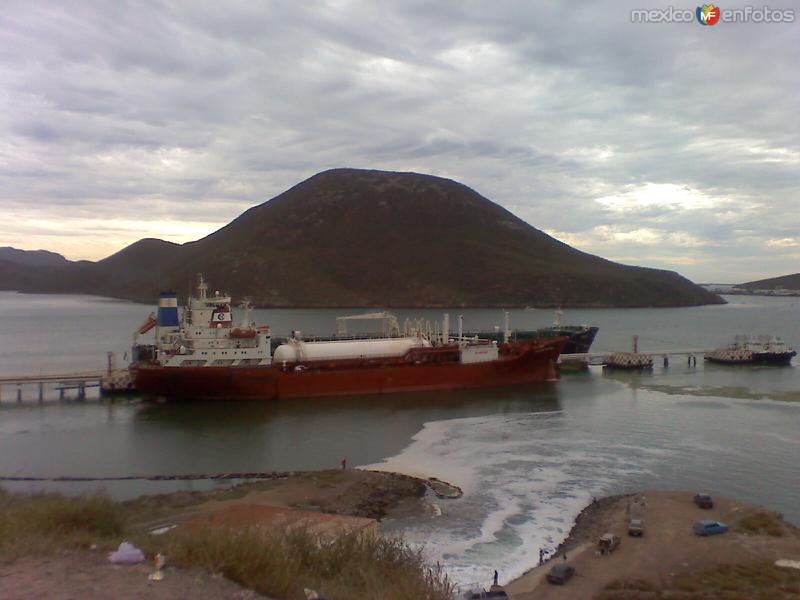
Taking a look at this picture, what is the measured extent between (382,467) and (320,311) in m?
75.7

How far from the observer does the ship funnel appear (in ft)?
98.5

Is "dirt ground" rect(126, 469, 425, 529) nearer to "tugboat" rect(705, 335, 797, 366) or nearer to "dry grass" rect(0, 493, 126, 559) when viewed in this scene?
"dry grass" rect(0, 493, 126, 559)

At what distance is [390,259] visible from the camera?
108 m

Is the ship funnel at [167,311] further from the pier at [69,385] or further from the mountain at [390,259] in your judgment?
the mountain at [390,259]

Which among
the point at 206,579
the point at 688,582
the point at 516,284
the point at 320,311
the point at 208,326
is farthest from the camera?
the point at 516,284

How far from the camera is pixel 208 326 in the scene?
27.6 metres

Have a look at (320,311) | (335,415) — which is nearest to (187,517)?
(335,415)

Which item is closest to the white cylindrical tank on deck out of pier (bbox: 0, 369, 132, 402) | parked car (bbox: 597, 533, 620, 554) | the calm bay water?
the calm bay water

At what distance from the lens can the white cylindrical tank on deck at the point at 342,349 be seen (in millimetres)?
28000

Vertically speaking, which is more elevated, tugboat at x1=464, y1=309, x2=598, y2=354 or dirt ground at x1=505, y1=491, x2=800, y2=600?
A: tugboat at x1=464, y1=309, x2=598, y2=354

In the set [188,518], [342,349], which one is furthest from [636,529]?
[342,349]

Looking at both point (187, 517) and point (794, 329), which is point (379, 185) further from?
point (187, 517)

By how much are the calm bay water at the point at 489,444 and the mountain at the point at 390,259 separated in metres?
69.6

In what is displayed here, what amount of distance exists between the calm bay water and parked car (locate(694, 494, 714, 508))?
1583 millimetres
